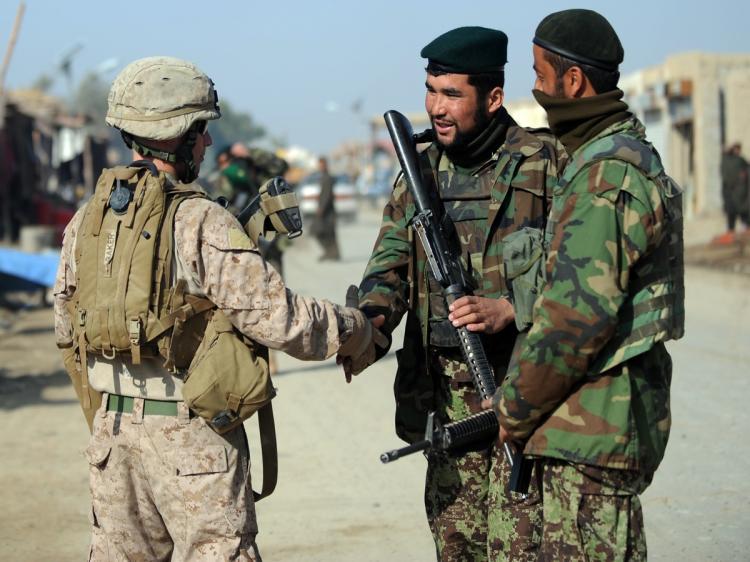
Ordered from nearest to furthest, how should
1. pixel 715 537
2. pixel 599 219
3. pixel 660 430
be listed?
pixel 599 219, pixel 660 430, pixel 715 537

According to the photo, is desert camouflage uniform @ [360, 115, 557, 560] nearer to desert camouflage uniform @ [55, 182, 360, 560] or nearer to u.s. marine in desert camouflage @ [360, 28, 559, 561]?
u.s. marine in desert camouflage @ [360, 28, 559, 561]

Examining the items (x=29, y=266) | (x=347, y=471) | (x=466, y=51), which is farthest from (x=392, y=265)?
(x=29, y=266)

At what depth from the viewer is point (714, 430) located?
7.26 metres

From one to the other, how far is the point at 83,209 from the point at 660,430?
6.04 feet

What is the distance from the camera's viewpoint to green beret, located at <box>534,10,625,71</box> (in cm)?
301

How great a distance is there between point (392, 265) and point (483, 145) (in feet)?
1.69

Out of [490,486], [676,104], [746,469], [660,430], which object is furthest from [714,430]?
[676,104]

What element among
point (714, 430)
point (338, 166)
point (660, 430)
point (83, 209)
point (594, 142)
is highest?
point (594, 142)

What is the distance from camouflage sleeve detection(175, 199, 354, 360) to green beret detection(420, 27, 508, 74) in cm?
96

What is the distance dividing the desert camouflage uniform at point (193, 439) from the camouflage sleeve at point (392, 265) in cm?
42

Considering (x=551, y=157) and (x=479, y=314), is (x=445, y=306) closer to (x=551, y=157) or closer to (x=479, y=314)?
(x=479, y=314)

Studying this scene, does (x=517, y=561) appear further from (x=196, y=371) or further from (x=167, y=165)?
(x=167, y=165)

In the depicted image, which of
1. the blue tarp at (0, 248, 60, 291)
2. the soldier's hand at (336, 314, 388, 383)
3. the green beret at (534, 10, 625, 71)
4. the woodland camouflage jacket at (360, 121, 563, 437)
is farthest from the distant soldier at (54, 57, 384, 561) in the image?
the blue tarp at (0, 248, 60, 291)

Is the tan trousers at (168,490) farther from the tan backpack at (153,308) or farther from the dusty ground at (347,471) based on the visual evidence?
the dusty ground at (347,471)
